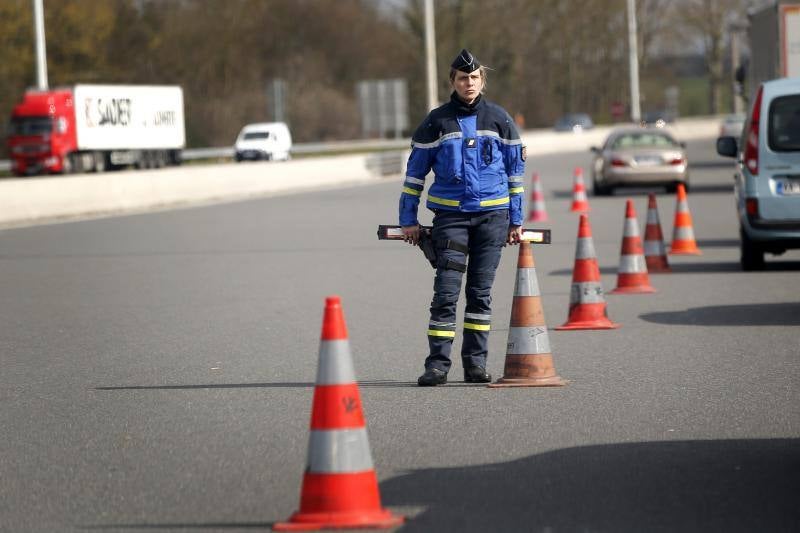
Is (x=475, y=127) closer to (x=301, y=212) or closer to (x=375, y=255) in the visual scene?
(x=375, y=255)

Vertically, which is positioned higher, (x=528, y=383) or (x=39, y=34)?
(x=39, y=34)

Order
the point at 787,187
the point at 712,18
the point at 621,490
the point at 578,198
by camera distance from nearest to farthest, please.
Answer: the point at 621,490 < the point at 787,187 < the point at 578,198 < the point at 712,18

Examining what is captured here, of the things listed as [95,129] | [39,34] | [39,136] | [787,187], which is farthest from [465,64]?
[95,129]

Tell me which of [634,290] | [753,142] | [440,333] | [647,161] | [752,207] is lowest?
[634,290]

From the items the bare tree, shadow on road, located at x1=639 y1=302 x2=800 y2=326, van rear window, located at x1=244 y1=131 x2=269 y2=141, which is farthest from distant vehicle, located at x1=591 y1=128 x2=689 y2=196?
the bare tree

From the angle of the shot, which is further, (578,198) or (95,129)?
(95,129)

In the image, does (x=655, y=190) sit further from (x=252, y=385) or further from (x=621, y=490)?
(x=621, y=490)

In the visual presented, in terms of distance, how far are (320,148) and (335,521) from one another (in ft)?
246

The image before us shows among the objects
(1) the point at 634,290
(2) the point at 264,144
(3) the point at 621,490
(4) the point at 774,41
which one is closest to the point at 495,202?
(3) the point at 621,490

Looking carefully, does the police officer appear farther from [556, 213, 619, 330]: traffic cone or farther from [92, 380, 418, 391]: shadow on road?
[556, 213, 619, 330]: traffic cone

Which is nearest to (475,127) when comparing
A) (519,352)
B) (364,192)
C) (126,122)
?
(519,352)

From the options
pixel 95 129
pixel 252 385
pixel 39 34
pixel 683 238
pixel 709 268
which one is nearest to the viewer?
pixel 252 385

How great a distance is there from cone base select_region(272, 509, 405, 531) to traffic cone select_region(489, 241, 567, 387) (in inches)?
141

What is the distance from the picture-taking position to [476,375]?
30.9ft
